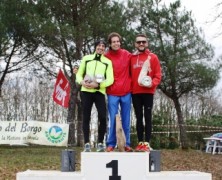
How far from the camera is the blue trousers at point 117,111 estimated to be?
227 inches

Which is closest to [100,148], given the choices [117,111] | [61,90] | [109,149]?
[109,149]

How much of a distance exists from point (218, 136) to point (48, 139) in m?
7.21

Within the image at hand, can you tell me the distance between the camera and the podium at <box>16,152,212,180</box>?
16.6 feet

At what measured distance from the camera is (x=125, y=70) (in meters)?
5.82

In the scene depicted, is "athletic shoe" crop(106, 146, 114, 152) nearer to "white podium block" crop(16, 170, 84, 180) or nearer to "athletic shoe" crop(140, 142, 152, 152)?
"athletic shoe" crop(140, 142, 152, 152)

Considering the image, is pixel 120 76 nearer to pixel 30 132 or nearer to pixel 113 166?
pixel 113 166

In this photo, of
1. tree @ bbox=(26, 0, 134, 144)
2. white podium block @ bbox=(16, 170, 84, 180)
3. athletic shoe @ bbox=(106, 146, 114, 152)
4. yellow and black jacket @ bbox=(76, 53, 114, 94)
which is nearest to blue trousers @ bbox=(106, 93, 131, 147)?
athletic shoe @ bbox=(106, 146, 114, 152)

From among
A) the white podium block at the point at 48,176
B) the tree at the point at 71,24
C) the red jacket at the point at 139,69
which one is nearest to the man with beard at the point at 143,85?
the red jacket at the point at 139,69

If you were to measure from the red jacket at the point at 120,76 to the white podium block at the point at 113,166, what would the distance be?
928mm

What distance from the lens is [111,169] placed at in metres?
5.07

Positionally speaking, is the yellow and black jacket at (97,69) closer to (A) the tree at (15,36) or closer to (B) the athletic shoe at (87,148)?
(B) the athletic shoe at (87,148)

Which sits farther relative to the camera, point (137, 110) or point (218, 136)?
point (218, 136)

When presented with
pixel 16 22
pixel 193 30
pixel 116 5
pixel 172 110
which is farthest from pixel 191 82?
pixel 172 110

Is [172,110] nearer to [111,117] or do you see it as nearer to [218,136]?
[218,136]
